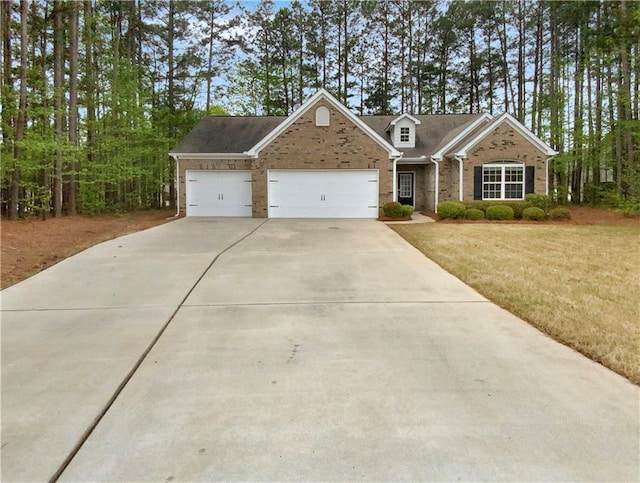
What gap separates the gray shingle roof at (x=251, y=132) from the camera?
64.6 ft

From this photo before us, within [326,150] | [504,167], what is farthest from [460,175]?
[326,150]

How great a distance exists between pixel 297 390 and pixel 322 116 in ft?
52.4

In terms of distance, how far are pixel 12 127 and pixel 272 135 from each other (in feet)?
29.9

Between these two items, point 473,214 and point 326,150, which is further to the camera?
point 326,150

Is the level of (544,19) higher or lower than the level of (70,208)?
higher

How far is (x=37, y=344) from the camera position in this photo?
166 inches

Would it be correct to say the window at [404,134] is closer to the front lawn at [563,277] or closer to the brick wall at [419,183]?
the brick wall at [419,183]

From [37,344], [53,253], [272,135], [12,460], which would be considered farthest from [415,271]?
[272,135]

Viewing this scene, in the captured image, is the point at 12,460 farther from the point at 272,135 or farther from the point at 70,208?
the point at 70,208

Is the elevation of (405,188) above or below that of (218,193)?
above

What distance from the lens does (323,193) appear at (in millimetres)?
18047

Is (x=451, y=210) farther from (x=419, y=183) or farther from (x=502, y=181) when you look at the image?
(x=419, y=183)

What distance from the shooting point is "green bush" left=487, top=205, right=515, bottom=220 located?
16609mm

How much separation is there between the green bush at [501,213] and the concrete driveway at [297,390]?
449 inches
